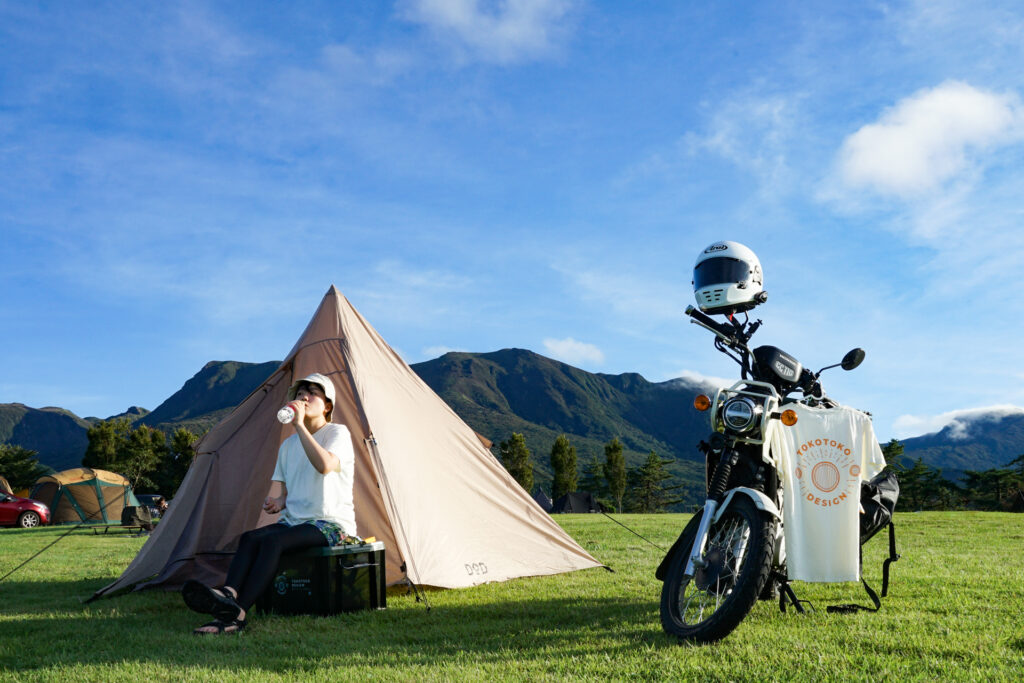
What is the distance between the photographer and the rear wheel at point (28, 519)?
810 inches

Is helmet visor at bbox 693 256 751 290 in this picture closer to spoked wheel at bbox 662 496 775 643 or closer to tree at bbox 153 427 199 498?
spoked wheel at bbox 662 496 775 643

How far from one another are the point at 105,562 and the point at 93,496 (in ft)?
60.5

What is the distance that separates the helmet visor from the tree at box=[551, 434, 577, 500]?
53.9m

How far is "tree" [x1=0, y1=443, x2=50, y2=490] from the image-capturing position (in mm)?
40750

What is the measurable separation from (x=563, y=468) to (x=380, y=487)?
53.5 meters

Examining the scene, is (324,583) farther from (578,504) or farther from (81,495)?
(578,504)

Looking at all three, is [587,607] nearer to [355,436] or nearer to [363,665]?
[363,665]

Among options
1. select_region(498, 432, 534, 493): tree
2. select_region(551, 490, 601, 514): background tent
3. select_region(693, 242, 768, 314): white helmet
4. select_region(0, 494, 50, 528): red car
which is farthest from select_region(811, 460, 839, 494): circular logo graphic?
select_region(498, 432, 534, 493): tree

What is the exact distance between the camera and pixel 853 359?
4203 millimetres

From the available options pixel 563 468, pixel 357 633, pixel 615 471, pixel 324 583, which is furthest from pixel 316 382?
pixel 563 468

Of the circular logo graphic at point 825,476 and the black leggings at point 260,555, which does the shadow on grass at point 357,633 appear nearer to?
the black leggings at point 260,555

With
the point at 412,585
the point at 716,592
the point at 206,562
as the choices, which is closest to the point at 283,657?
the point at 412,585

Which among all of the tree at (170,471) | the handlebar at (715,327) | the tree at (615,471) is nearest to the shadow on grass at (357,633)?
the handlebar at (715,327)

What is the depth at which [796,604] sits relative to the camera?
13.6 ft
